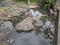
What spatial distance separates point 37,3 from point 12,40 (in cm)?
392

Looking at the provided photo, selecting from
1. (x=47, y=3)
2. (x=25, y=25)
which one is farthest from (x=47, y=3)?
(x=25, y=25)

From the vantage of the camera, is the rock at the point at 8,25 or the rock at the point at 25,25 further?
the rock at the point at 8,25

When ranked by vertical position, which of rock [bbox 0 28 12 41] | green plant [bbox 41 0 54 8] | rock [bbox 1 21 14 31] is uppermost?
green plant [bbox 41 0 54 8]

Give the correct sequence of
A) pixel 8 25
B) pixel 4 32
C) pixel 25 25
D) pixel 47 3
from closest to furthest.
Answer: pixel 4 32
pixel 25 25
pixel 8 25
pixel 47 3

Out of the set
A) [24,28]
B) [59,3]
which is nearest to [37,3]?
[24,28]

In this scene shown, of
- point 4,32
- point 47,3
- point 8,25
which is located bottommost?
point 4,32

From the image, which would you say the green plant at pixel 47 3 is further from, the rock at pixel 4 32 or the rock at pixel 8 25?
the rock at pixel 4 32

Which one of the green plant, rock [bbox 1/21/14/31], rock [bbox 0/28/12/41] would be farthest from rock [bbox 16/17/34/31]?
the green plant

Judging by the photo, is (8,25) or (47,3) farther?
(47,3)

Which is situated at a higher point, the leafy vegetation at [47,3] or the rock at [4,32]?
the leafy vegetation at [47,3]

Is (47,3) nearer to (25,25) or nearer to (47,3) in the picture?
(47,3)

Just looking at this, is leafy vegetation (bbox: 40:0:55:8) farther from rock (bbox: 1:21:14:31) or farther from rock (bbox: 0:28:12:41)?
rock (bbox: 0:28:12:41)

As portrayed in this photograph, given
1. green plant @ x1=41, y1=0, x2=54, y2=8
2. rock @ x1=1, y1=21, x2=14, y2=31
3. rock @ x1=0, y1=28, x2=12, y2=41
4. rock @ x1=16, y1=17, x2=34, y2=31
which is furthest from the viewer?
green plant @ x1=41, y1=0, x2=54, y2=8

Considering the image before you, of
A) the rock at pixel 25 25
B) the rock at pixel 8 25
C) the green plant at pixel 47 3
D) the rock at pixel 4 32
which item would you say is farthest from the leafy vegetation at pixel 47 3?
the rock at pixel 4 32
